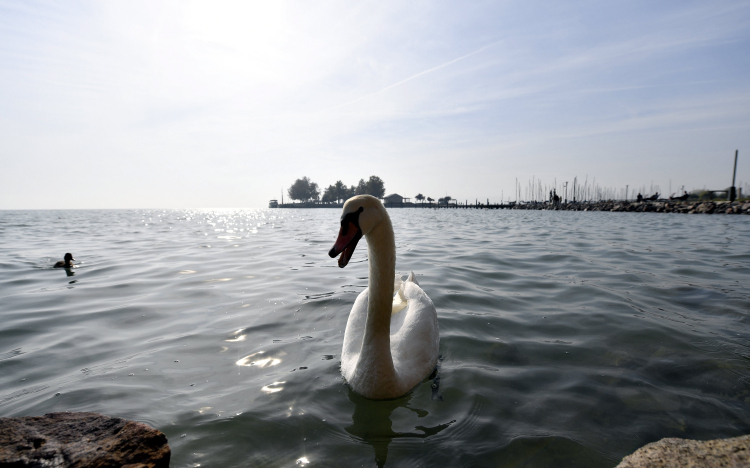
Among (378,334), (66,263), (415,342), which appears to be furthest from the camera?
(66,263)

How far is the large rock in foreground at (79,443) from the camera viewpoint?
1.68 m

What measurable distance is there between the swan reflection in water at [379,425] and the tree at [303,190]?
148742 millimetres

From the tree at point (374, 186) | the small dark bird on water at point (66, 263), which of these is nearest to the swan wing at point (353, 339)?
the small dark bird on water at point (66, 263)

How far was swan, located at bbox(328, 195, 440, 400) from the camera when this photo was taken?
2.67m

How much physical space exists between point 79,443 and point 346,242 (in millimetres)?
1845

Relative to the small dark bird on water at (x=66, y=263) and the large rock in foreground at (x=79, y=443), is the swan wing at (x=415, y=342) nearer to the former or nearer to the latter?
the large rock in foreground at (x=79, y=443)

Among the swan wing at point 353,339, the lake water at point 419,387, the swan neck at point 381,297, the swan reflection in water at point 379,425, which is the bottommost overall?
the swan reflection in water at point 379,425

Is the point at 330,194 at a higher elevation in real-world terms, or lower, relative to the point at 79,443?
higher

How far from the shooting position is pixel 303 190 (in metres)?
148

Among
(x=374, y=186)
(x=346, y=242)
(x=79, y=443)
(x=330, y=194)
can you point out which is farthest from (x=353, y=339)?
(x=330, y=194)

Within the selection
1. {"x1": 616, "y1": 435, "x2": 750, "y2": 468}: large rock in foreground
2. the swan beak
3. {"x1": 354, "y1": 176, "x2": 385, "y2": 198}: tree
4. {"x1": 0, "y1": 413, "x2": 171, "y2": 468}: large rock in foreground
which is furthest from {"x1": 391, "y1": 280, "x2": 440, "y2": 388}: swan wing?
{"x1": 354, "y1": 176, "x2": 385, "y2": 198}: tree

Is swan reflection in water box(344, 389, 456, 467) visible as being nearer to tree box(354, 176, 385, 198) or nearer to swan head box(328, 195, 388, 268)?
swan head box(328, 195, 388, 268)

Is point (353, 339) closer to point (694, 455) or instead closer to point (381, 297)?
point (381, 297)

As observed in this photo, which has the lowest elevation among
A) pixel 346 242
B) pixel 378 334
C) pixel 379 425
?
pixel 379 425
